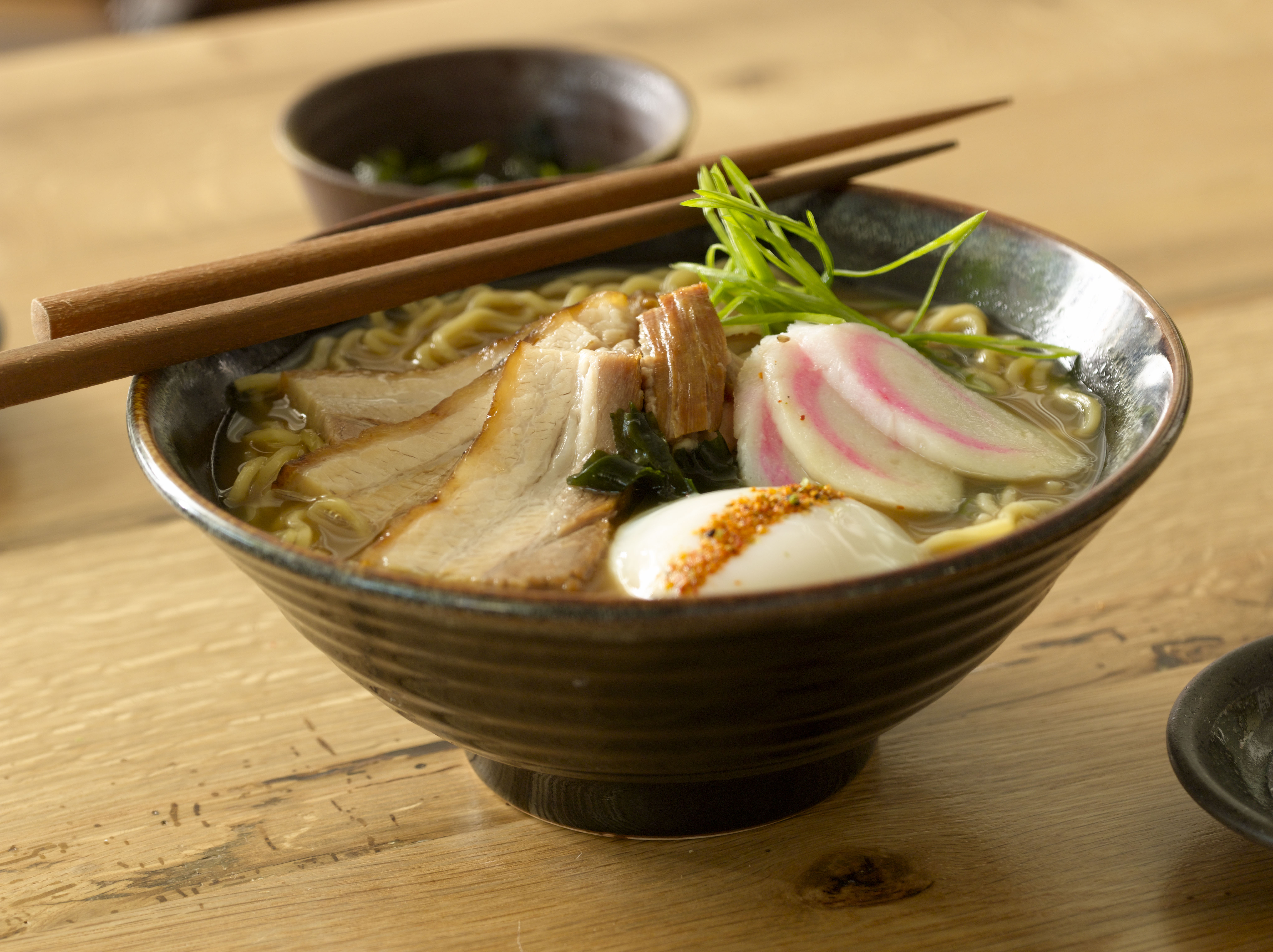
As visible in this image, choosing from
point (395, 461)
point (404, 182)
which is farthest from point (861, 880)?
point (404, 182)

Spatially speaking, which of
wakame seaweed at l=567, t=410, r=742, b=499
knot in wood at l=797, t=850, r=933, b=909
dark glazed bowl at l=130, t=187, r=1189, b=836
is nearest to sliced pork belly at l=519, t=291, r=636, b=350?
wakame seaweed at l=567, t=410, r=742, b=499

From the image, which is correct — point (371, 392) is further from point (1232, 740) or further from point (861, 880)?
point (1232, 740)

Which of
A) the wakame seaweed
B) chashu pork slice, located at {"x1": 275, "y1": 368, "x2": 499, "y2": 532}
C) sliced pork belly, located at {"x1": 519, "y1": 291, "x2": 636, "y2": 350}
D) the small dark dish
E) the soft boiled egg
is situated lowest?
the small dark dish

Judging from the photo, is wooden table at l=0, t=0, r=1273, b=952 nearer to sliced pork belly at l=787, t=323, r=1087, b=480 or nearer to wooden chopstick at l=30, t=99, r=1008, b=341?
sliced pork belly at l=787, t=323, r=1087, b=480

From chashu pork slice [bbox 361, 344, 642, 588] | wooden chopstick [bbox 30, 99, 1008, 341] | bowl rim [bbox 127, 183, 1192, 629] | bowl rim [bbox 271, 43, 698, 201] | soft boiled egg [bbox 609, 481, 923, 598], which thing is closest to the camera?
bowl rim [bbox 127, 183, 1192, 629]

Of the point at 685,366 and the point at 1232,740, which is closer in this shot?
the point at 1232,740

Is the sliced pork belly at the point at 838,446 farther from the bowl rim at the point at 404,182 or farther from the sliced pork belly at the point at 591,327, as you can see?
the bowl rim at the point at 404,182

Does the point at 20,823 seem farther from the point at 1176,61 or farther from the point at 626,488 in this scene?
the point at 1176,61
